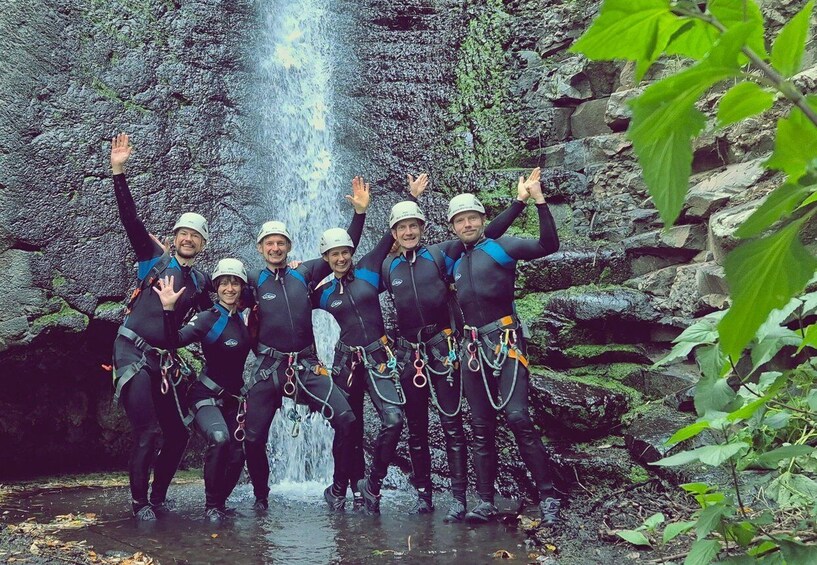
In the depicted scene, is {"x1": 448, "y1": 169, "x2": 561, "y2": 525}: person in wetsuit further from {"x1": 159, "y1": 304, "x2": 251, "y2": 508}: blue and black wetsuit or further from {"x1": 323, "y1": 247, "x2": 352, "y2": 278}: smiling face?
{"x1": 159, "y1": 304, "x2": 251, "y2": 508}: blue and black wetsuit

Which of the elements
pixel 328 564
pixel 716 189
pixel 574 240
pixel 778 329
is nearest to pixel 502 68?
pixel 574 240

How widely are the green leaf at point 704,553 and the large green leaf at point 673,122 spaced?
160cm

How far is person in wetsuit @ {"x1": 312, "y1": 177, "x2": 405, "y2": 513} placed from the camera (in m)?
6.12

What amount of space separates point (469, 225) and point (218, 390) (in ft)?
8.08

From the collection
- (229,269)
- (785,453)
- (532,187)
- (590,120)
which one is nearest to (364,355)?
(229,269)

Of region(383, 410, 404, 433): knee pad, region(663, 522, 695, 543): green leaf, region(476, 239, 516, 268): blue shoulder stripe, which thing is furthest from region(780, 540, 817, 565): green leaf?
region(383, 410, 404, 433): knee pad

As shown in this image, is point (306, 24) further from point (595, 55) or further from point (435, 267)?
point (595, 55)

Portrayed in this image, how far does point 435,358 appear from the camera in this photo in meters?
6.18

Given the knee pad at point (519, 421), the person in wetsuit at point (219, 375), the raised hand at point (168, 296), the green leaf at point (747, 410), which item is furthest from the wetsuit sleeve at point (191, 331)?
the green leaf at point (747, 410)

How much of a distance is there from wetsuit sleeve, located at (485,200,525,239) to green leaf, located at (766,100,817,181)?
5.35m

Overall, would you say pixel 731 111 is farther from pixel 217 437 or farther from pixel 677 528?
pixel 217 437

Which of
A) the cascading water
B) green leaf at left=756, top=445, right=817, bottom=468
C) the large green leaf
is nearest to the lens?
the large green leaf

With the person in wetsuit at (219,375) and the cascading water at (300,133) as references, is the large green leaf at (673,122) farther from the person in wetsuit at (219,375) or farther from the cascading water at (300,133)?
the cascading water at (300,133)

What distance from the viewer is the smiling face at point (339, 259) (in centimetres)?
643
